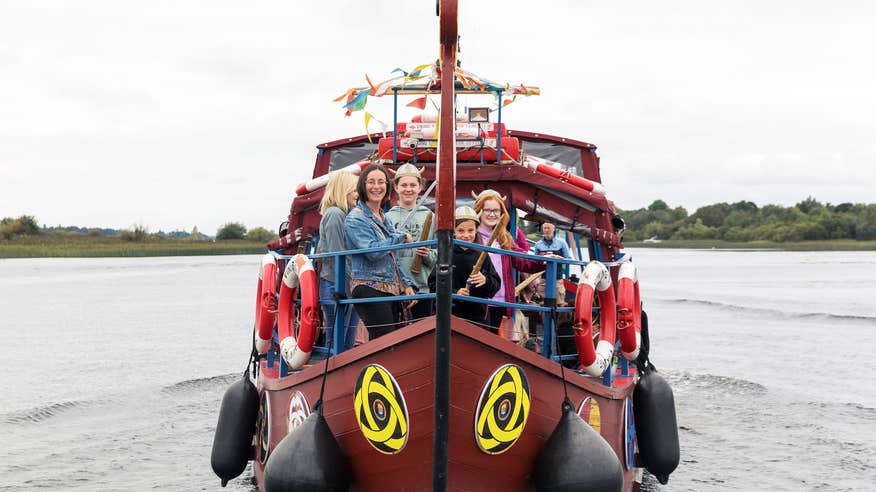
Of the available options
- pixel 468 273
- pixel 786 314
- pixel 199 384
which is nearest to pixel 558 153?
pixel 468 273

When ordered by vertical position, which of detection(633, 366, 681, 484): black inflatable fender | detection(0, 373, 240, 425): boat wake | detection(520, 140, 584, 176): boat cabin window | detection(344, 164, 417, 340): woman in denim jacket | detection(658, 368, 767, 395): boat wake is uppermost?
detection(520, 140, 584, 176): boat cabin window

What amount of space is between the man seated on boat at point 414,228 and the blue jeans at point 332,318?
1.60 feet

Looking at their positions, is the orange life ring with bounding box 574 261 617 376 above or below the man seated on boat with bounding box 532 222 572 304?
below

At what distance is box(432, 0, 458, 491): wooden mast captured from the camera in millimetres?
5418

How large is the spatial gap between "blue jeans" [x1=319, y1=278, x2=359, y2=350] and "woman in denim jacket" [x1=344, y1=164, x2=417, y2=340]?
A: 1.00ft

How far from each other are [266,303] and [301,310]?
1054mm

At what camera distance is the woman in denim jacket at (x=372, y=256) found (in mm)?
6492

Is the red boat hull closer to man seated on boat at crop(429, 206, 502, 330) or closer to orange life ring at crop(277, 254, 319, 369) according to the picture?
orange life ring at crop(277, 254, 319, 369)

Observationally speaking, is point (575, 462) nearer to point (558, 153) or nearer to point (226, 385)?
point (558, 153)

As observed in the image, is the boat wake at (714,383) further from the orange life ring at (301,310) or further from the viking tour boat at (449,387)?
the orange life ring at (301,310)

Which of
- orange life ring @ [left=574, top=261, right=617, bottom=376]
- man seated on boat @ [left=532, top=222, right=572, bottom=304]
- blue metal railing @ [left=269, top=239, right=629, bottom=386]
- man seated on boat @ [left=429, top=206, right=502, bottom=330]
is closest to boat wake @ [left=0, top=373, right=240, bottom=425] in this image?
man seated on boat @ [left=532, top=222, right=572, bottom=304]

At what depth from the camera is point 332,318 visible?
7.46 metres

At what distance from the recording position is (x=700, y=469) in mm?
12188

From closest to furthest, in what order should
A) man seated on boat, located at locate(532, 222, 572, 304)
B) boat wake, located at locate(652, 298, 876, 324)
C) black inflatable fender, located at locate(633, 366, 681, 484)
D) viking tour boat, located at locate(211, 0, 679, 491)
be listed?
viking tour boat, located at locate(211, 0, 679, 491), black inflatable fender, located at locate(633, 366, 681, 484), man seated on boat, located at locate(532, 222, 572, 304), boat wake, located at locate(652, 298, 876, 324)
